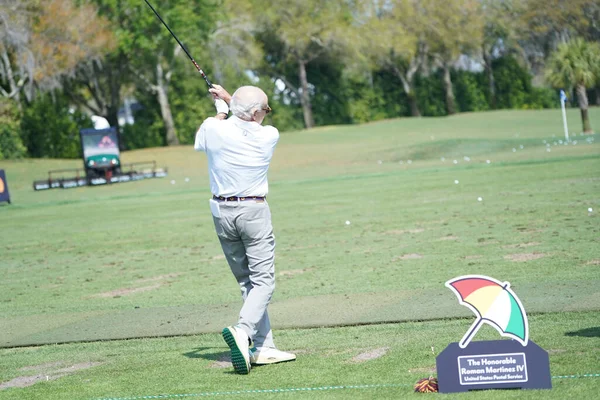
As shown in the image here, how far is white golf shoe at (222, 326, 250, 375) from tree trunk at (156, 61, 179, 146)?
186 feet

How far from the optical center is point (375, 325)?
911 centimetres

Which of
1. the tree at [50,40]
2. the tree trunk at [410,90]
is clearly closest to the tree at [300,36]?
the tree trunk at [410,90]

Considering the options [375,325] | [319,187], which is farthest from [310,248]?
[319,187]

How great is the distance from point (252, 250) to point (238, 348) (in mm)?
857

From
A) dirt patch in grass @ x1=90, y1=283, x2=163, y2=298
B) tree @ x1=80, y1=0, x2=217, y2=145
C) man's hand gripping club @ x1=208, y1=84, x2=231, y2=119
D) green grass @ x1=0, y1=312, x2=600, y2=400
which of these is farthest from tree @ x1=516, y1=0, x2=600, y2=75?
man's hand gripping club @ x1=208, y1=84, x2=231, y2=119

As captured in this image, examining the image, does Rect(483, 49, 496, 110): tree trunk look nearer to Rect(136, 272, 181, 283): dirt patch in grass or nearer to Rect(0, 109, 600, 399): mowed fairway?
Rect(0, 109, 600, 399): mowed fairway

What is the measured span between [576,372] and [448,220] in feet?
37.0

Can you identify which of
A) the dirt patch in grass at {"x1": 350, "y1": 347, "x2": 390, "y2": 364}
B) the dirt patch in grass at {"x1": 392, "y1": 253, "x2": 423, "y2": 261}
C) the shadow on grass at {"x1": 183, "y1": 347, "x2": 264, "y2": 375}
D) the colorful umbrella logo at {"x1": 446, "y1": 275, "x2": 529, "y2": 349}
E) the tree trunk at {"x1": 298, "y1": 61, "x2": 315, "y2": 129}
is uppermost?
the tree trunk at {"x1": 298, "y1": 61, "x2": 315, "y2": 129}

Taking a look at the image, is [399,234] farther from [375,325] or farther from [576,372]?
[576,372]

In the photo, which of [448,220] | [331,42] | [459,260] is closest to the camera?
[459,260]

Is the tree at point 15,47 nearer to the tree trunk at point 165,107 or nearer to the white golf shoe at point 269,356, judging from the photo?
the tree trunk at point 165,107

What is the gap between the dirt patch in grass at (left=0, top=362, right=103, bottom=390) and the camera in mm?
7750

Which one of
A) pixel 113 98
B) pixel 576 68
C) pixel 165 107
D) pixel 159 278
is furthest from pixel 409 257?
pixel 165 107

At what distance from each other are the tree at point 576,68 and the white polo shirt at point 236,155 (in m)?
40.2
